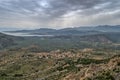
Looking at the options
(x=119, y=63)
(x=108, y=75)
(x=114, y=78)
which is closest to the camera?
(x=114, y=78)

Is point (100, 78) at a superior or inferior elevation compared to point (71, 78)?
superior

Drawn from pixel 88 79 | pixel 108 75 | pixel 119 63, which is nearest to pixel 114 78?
pixel 108 75

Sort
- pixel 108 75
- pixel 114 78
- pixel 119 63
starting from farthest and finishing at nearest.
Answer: pixel 119 63 → pixel 108 75 → pixel 114 78

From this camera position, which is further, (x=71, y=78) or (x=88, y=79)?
(x=71, y=78)

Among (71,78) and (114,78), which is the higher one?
(114,78)

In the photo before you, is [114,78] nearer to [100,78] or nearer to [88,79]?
[100,78]

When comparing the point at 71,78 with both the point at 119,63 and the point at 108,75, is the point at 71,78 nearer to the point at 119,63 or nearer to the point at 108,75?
the point at 119,63

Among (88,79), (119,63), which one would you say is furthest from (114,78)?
(119,63)

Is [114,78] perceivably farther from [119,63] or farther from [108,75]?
[119,63]
